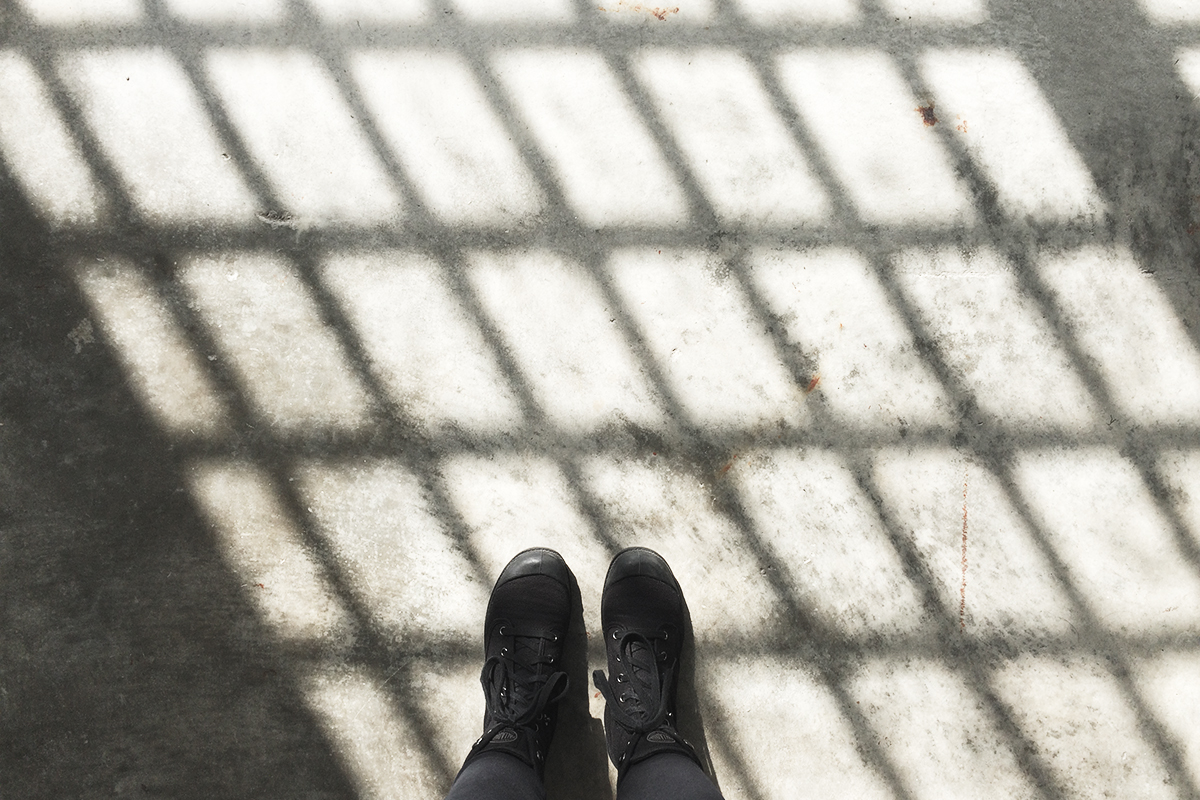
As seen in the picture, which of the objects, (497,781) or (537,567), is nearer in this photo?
(497,781)

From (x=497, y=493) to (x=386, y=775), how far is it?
96 cm

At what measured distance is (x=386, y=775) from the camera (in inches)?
85.2

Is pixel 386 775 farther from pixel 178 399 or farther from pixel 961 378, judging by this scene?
pixel 961 378

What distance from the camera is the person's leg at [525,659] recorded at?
2.05 m

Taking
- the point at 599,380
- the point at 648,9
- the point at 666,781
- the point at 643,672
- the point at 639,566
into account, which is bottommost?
Result: the point at 666,781

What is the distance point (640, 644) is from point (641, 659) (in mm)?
46

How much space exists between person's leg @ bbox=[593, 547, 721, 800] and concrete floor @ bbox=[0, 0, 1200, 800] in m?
0.09

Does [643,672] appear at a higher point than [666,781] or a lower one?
higher

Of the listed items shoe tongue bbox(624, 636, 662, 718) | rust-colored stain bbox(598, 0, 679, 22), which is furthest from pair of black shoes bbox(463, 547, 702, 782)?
rust-colored stain bbox(598, 0, 679, 22)

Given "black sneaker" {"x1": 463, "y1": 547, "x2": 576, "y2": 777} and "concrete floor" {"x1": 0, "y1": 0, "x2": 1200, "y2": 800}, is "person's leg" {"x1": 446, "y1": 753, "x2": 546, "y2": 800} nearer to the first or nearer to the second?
"black sneaker" {"x1": 463, "y1": 547, "x2": 576, "y2": 777}

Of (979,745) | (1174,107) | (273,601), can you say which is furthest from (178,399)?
(1174,107)

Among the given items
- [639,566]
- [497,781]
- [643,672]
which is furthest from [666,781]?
[639,566]

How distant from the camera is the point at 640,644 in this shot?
2.13 m

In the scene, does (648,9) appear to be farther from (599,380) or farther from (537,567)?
(537,567)
